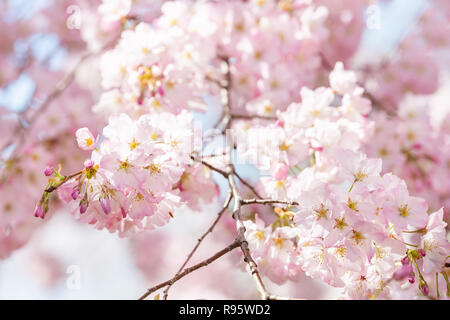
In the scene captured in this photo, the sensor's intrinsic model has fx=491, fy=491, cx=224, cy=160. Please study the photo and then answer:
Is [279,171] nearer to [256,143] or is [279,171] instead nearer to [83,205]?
[256,143]

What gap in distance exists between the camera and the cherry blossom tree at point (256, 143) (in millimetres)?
964

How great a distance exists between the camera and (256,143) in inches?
53.6

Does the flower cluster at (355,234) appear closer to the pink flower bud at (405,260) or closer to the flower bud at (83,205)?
the pink flower bud at (405,260)

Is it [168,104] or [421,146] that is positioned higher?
[168,104]

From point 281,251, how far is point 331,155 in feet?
1.00

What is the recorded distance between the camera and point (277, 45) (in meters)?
1.92

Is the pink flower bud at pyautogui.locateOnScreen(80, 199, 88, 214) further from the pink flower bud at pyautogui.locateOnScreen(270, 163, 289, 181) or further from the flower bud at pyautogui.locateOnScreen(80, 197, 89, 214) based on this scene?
the pink flower bud at pyautogui.locateOnScreen(270, 163, 289, 181)

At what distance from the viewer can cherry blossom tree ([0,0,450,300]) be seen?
3.16 ft

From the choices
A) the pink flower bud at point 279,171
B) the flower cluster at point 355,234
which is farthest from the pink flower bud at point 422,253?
the pink flower bud at point 279,171

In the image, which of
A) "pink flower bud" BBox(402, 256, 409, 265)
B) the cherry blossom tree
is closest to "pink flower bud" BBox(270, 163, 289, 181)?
the cherry blossom tree

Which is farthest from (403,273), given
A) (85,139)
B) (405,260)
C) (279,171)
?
(85,139)

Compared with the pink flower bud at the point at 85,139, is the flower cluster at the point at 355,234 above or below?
below
